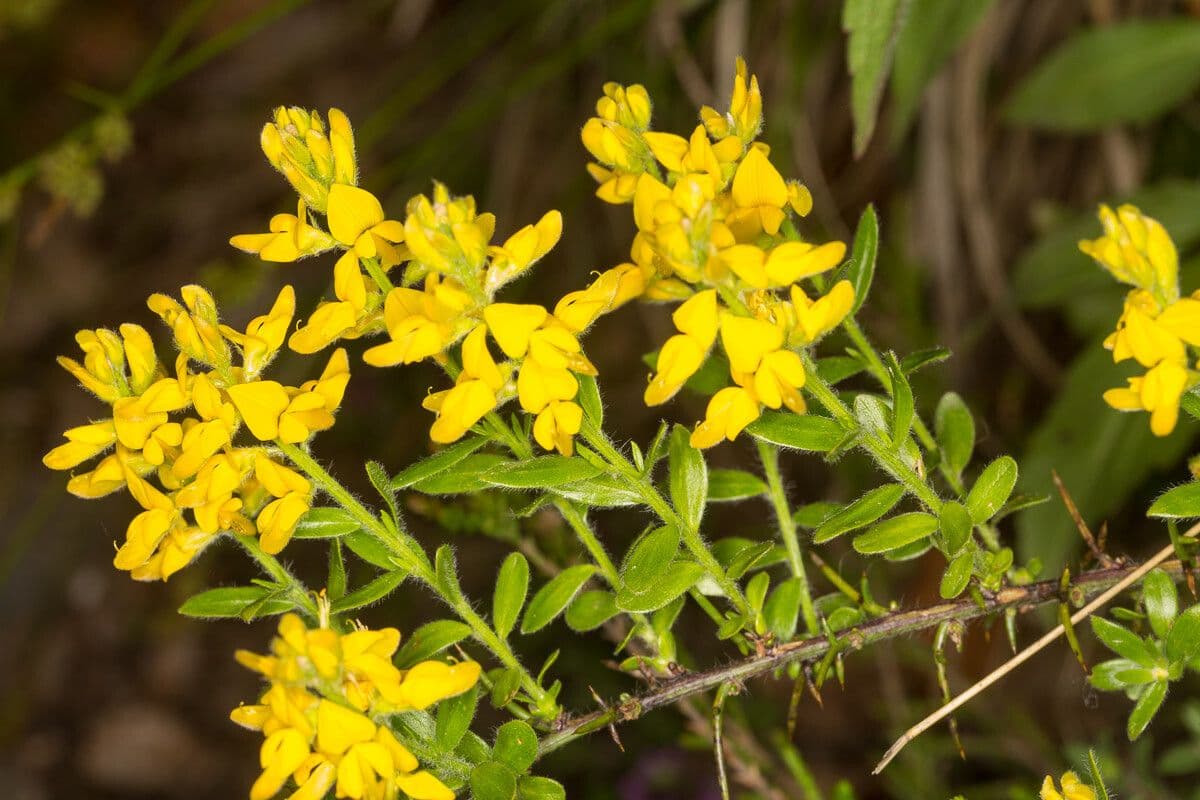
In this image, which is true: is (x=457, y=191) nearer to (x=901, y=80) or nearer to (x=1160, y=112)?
(x=901, y=80)

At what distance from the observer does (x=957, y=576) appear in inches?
32.7

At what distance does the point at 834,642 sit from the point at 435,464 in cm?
31

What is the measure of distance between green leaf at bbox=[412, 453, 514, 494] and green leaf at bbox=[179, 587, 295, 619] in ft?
0.44

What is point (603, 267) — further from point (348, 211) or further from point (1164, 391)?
point (1164, 391)

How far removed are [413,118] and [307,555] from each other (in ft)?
3.42

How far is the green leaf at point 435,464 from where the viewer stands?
32.6 inches

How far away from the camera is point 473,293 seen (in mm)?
752

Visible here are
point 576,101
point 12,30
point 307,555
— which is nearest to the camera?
point 576,101

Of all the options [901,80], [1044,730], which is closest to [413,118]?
[901,80]

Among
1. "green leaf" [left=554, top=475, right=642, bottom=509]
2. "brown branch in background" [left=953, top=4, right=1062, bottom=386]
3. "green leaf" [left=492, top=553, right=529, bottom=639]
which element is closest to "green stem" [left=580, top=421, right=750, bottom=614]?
"green leaf" [left=554, top=475, right=642, bottom=509]

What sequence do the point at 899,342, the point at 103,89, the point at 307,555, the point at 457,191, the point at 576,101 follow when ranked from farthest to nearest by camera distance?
the point at 103,89, the point at 307,555, the point at 576,101, the point at 457,191, the point at 899,342

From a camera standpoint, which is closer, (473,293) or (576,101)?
(473,293)

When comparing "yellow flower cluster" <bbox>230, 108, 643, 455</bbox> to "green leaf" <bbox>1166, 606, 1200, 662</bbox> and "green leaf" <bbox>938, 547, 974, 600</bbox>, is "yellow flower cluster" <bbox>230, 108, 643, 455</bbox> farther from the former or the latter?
"green leaf" <bbox>1166, 606, 1200, 662</bbox>

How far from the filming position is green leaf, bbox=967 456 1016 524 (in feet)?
2.81
